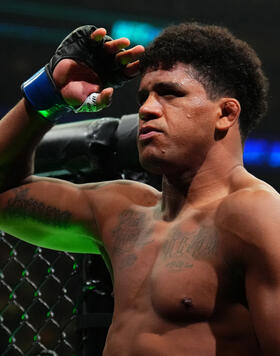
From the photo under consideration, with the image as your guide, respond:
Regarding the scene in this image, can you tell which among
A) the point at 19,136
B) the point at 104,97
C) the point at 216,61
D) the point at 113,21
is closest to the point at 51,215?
the point at 19,136

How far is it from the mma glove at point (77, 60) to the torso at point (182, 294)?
1.28 ft

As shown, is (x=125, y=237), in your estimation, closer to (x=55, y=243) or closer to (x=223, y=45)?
(x=55, y=243)

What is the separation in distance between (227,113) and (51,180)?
0.54 m

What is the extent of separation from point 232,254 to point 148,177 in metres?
0.50

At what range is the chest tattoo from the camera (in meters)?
1.34

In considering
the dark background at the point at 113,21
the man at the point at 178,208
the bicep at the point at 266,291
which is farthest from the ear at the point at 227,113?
the dark background at the point at 113,21

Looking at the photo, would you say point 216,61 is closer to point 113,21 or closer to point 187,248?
point 187,248

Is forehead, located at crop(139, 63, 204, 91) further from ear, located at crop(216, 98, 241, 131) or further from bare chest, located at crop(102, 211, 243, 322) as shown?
bare chest, located at crop(102, 211, 243, 322)

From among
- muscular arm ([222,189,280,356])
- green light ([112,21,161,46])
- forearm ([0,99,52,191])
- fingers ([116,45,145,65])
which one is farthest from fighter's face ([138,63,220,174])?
green light ([112,21,161,46])

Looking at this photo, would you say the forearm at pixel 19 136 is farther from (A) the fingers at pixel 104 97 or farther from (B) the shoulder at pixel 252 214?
(B) the shoulder at pixel 252 214

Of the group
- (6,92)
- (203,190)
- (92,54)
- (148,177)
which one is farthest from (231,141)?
(6,92)

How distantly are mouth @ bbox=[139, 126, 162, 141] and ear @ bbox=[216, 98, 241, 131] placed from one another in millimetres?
151

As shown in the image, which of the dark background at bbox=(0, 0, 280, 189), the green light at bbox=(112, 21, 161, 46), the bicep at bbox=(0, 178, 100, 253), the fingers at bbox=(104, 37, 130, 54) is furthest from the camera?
the green light at bbox=(112, 21, 161, 46)

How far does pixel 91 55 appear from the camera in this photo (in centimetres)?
165
